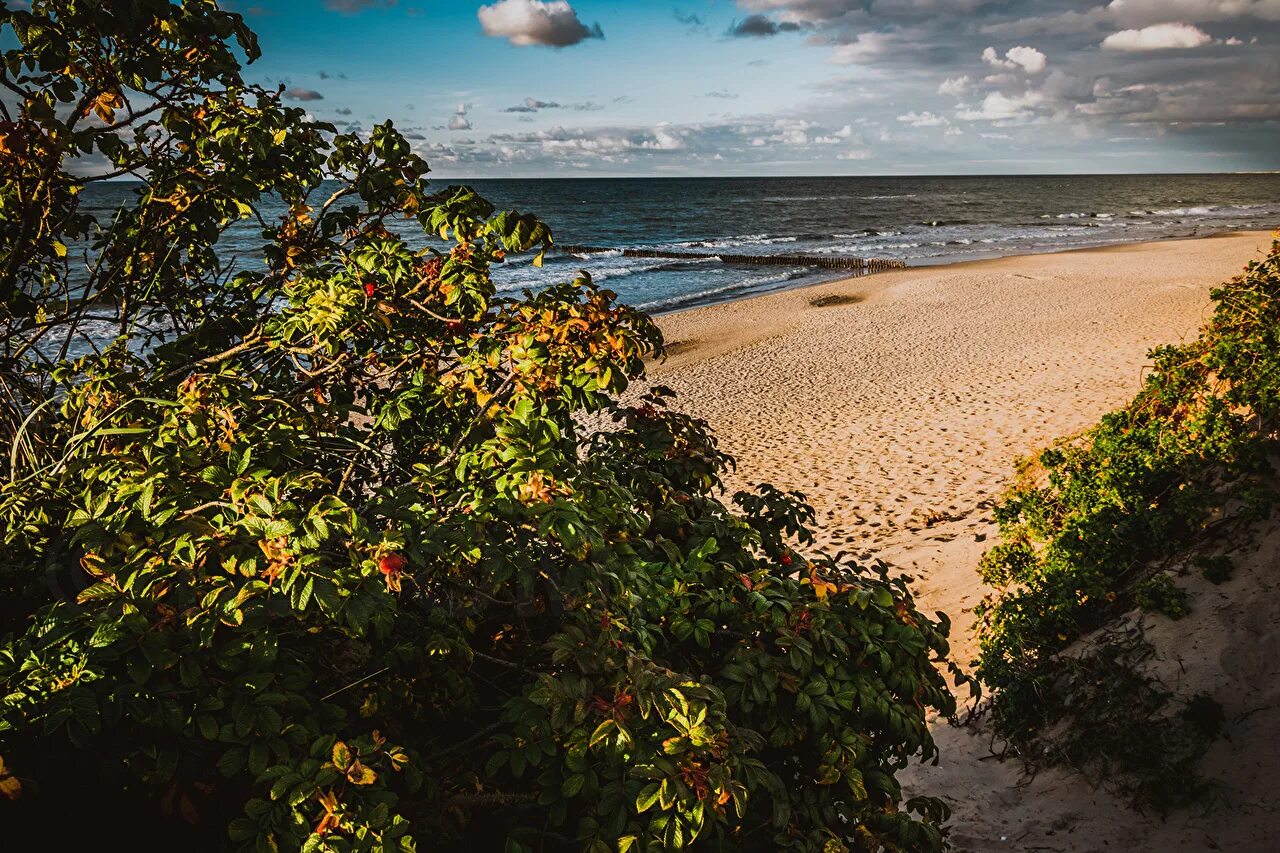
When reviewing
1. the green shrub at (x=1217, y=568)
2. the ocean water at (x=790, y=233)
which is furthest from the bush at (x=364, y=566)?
the ocean water at (x=790, y=233)

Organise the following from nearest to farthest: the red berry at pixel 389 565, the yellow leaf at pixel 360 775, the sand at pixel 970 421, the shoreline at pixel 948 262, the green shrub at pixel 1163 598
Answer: the yellow leaf at pixel 360 775 < the red berry at pixel 389 565 < the sand at pixel 970 421 < the green shrub at pixel 1163 598 < the shoreline at pixel 948 262

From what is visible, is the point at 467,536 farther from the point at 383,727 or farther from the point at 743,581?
the point at 743,581

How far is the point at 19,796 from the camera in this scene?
1.66m

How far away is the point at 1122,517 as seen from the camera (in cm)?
600

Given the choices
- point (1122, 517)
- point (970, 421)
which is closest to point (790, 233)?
point (970, 421)

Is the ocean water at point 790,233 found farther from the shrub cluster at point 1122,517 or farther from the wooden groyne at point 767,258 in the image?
the shrub cluster at point 1122,517

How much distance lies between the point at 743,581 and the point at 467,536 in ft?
4.02

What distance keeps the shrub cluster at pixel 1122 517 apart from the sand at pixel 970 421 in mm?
378

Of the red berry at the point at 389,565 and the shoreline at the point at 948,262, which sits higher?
the shoreline at the point at 948,262

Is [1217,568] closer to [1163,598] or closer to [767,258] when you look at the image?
[1163,598]

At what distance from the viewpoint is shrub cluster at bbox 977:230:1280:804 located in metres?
5.37

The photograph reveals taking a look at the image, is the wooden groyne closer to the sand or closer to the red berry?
the sand

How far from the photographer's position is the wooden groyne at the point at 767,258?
3762 centimetres

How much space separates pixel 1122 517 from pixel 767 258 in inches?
1496
